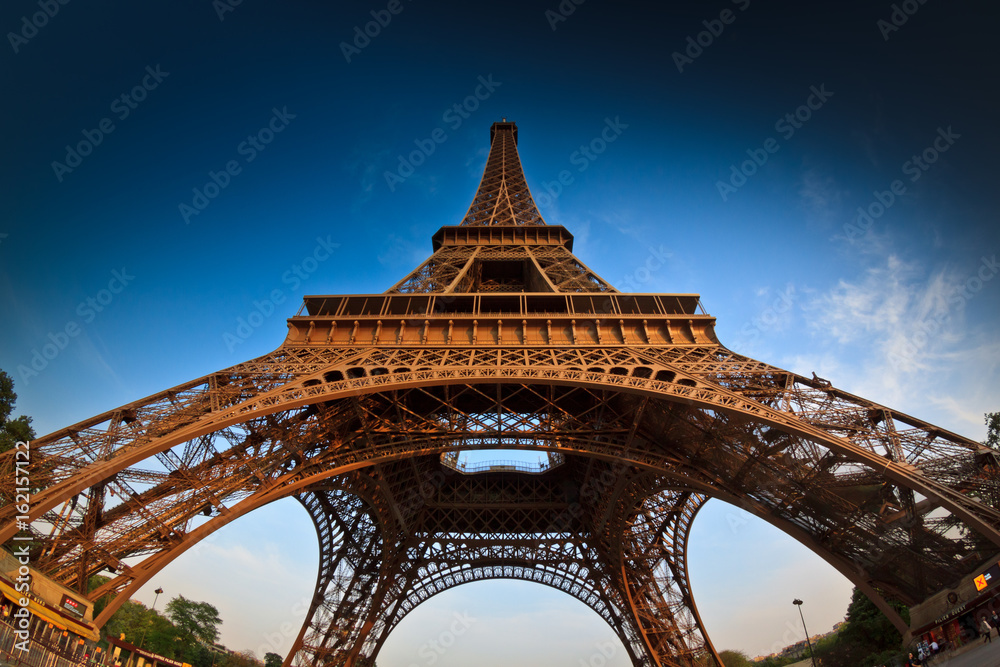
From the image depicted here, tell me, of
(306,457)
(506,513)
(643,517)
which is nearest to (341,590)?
(506,513)

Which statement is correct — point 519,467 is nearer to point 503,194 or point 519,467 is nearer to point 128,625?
point 503,194

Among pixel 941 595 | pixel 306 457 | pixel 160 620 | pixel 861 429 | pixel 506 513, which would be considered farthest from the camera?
pixel 160 620

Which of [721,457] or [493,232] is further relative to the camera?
[493,232]

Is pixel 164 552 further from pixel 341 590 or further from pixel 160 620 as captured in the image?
pixel 160 620

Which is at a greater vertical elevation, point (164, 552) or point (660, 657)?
point (164, 552)

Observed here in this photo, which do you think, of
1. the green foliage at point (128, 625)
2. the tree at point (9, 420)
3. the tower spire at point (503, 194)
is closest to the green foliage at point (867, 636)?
the tower spire at point (503, 194)

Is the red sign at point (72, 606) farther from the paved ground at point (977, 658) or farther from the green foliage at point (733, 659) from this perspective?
the green foliage at point (733, 659)

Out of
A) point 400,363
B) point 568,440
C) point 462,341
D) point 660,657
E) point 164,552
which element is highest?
point 462,341
